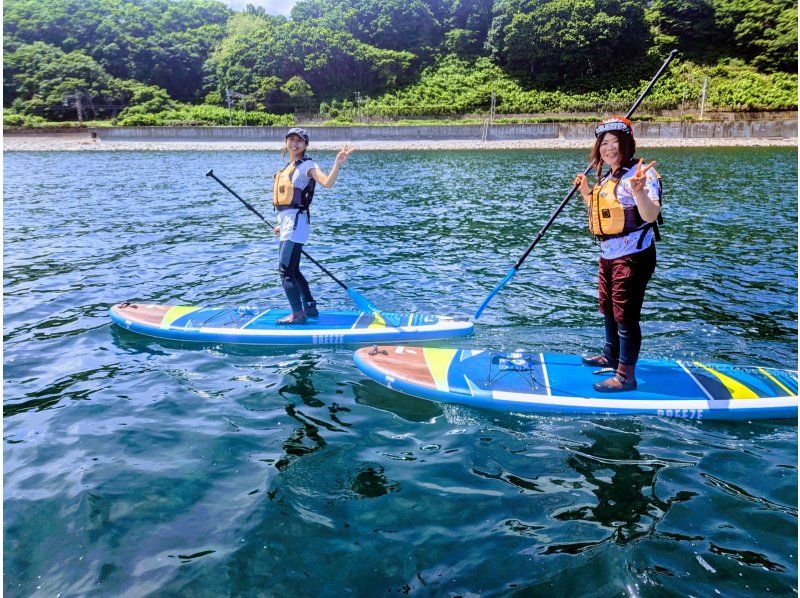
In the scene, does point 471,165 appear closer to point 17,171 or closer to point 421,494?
point 17,171

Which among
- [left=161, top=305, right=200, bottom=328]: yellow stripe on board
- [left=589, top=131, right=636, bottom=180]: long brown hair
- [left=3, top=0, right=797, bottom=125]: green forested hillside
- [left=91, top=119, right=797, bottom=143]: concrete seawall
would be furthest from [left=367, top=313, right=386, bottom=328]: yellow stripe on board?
[left=3, top=0, right=797, bottom=125]: green forested hillside

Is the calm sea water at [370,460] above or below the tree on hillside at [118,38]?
below

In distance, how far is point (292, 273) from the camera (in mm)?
8047

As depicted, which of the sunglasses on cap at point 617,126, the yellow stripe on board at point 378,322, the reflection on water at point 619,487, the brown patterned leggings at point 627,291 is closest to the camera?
the reflection on water at point 619,487

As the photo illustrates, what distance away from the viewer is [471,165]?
35.4m

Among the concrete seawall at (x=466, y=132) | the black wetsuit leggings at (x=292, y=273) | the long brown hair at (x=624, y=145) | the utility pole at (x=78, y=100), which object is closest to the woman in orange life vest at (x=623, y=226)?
the long brown hair at (x=624, y=145)

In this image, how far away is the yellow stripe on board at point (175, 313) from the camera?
833 centimetres

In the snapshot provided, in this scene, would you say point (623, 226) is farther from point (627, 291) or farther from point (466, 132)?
point (466, 132)

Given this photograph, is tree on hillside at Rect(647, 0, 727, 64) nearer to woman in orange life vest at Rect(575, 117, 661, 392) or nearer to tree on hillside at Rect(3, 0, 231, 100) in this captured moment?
tree on hillside at Rect(3, 0, 231, 100)

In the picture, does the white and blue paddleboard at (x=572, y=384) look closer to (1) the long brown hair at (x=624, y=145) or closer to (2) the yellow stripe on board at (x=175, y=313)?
(1) the long brown hair at (x=624, y=145)

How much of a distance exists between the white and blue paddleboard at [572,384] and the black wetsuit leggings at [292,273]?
1773mm

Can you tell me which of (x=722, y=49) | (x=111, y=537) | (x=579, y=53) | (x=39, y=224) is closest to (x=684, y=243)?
(x=111, y=537)

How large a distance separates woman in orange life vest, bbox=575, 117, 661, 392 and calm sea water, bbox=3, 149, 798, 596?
1127 millimetres

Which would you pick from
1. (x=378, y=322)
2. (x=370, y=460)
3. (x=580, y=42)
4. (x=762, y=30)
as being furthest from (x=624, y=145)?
(x=762, y=30)
